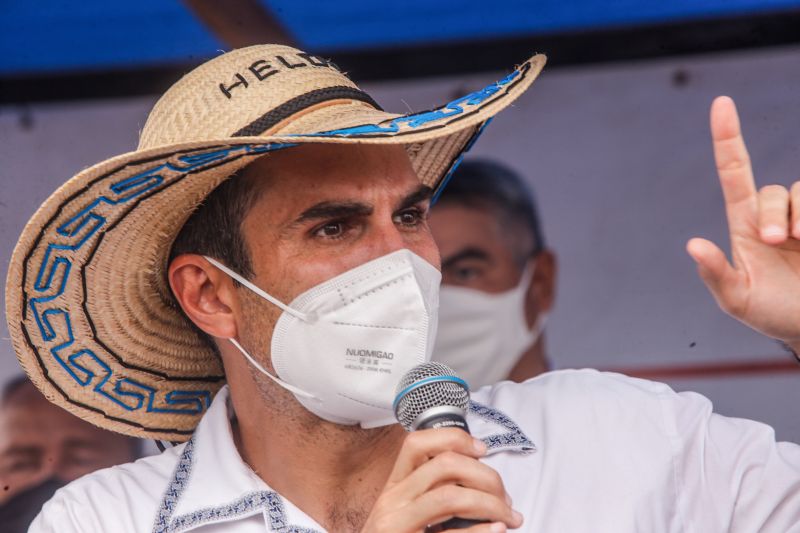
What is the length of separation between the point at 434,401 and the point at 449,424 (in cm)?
6

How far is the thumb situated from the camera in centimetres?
180

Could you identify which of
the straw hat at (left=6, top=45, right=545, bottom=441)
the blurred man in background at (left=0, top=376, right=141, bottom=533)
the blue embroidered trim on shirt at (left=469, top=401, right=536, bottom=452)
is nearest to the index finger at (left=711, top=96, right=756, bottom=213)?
the straw hat at (left=6, top=45, right=545, bottom=441)

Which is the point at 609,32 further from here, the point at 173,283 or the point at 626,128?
the point at 173,283

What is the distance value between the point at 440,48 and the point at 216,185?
140cm

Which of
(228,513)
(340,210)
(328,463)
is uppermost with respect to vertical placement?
(340,210)

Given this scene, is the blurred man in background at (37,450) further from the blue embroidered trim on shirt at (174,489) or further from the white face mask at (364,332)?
the white face mask at (364,332)

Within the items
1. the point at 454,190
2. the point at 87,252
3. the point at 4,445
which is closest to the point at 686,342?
the point at 454,190

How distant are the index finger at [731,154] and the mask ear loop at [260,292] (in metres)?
0.84

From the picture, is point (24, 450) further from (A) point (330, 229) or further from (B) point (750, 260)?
(B) point (750, 260)

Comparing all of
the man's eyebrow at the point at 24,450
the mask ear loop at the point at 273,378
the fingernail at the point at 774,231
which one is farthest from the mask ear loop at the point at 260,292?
the man's eyebrow at the point at 24,450

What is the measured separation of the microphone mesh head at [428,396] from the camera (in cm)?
166

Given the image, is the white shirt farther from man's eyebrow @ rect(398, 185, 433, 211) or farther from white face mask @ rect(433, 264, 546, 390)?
white face mask @ rect(433, 264, 546, 390)

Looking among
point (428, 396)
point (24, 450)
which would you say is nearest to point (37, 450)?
point (24, 450)

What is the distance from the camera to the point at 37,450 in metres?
3.56
